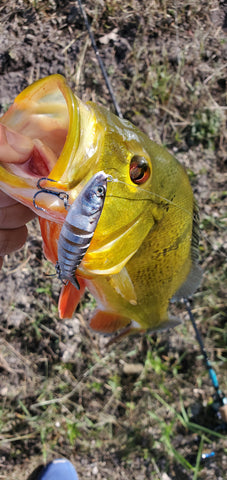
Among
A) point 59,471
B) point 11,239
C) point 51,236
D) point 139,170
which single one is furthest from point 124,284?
point 59,471

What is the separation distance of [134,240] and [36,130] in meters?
0.64

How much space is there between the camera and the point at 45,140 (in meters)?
1.70

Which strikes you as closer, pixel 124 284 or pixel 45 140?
pixel 45 140

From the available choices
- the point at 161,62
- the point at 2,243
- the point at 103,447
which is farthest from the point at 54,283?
the point at 161,62

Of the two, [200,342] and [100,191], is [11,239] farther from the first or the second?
[200,342]

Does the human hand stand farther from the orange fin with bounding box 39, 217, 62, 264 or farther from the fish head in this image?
the fish head

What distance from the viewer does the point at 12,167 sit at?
1.62m

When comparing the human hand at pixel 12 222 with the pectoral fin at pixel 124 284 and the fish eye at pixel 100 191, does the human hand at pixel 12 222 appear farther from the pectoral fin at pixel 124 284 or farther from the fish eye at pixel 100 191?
the fish eye at pixel 100 191

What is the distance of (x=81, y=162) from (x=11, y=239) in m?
1.10

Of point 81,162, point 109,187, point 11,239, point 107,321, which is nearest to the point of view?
point 81,162

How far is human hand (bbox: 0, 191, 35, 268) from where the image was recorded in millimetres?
2236

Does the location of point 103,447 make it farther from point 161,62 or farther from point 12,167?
point 161,62

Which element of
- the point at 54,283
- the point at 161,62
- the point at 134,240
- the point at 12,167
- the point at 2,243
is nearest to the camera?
the point at 12,167

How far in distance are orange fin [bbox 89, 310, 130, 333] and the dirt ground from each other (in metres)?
0.66
